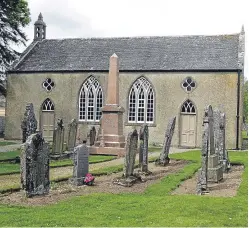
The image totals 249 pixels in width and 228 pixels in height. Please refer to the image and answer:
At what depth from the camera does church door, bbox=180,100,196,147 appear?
3300 centimetres

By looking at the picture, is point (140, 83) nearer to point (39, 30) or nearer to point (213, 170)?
point (39, 30)

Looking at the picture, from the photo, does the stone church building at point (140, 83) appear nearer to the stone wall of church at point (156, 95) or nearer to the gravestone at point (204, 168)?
the stone wall of church at point (156, 95)

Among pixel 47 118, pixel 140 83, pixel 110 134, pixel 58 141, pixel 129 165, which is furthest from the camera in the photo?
pixel 47 118

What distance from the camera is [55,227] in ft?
27.0

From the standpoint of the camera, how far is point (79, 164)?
14.5m

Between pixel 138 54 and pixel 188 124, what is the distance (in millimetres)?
7269

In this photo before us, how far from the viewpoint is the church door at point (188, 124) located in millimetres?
33000

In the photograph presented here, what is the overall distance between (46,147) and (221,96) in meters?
22.1

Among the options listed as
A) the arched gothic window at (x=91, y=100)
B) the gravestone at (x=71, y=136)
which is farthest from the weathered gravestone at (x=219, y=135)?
the arched gothic window at (x=91, y=100)

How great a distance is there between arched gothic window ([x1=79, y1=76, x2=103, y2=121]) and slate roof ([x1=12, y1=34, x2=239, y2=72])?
132 centimetres

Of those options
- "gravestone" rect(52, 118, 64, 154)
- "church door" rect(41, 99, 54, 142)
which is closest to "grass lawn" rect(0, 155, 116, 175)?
"gravestone" rect(52, 118, 64, 154)

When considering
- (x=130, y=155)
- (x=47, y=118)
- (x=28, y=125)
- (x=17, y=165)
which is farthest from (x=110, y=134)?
(x=47, y=118)

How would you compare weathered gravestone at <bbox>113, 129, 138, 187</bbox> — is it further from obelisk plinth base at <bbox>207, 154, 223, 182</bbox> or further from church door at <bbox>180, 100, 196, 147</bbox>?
church door at <bbox>180, 100, 196, 147</bbox>

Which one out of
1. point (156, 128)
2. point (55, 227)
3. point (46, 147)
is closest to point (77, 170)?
point (46, 147)
